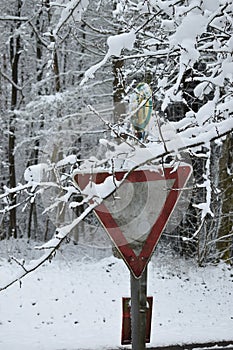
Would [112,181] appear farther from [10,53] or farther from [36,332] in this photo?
[10,53]

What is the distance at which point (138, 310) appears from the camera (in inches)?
89.0

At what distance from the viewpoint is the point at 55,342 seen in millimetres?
6703

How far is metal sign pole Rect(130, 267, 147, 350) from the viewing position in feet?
7.41

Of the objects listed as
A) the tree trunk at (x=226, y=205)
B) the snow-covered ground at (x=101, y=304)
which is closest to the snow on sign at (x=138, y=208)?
the snow-covered ground at (x=101, y=304)

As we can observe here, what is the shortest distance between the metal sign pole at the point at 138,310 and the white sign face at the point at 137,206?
0.56 ft

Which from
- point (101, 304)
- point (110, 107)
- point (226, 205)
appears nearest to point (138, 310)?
point (110, 107)

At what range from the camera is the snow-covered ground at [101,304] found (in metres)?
6.92

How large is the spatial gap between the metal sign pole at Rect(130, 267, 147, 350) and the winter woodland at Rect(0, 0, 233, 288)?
1.25 feet

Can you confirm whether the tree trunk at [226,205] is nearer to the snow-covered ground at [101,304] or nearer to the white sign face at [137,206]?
the snow-covered ground at [101,304]

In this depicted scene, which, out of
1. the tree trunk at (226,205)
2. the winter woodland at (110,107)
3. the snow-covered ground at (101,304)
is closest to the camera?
the winter woodland at (110,107)

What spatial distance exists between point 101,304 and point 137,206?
6.52 m

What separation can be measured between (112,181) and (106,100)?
435 inches

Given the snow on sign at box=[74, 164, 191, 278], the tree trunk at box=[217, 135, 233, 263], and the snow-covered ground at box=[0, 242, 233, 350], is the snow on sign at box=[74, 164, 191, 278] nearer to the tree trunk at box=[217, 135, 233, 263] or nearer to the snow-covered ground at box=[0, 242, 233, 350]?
the snow-covered ground at box=[0, 242, 233, 350]

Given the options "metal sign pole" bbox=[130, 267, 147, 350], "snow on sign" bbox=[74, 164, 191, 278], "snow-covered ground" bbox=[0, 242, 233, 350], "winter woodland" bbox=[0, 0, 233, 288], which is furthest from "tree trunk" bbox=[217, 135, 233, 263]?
"metal sign pole" bbox=[130, 267, 147, 350]
